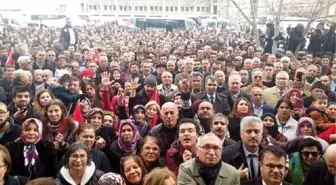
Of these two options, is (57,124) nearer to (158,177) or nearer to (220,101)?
(158,177)

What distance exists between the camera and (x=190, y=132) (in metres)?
4.29

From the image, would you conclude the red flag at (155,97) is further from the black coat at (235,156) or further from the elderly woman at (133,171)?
the elderly woman at (133,171)

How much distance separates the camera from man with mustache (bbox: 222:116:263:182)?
13.1ft

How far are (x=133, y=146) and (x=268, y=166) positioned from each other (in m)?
1.75

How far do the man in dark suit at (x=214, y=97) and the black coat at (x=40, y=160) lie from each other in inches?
107

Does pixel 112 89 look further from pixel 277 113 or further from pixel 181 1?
pixel 181 1

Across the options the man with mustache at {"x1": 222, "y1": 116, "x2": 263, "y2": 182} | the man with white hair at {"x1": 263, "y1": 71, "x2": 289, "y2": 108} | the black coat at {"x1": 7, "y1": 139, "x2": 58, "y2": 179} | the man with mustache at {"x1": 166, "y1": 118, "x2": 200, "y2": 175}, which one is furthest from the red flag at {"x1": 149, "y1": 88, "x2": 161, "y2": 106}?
the man with mustache at {"x1": 222, "y1": 116, "x2": 263, "y2": 182}

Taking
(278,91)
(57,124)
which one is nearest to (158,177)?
(57,124)

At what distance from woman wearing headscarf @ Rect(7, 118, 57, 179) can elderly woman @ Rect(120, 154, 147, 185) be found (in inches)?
36.7

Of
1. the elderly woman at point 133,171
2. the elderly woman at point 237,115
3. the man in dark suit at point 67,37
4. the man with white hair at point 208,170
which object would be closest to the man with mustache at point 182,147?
the elderly woman at point 133,171

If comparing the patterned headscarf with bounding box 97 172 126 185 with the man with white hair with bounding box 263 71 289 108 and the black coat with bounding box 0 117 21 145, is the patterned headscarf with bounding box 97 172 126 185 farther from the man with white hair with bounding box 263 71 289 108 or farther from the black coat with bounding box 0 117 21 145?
the man with white hair with bounding box 263 71 289 108

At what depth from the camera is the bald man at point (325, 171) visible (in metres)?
3.33

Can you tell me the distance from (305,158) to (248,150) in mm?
543

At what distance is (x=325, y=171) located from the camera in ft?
11.5
